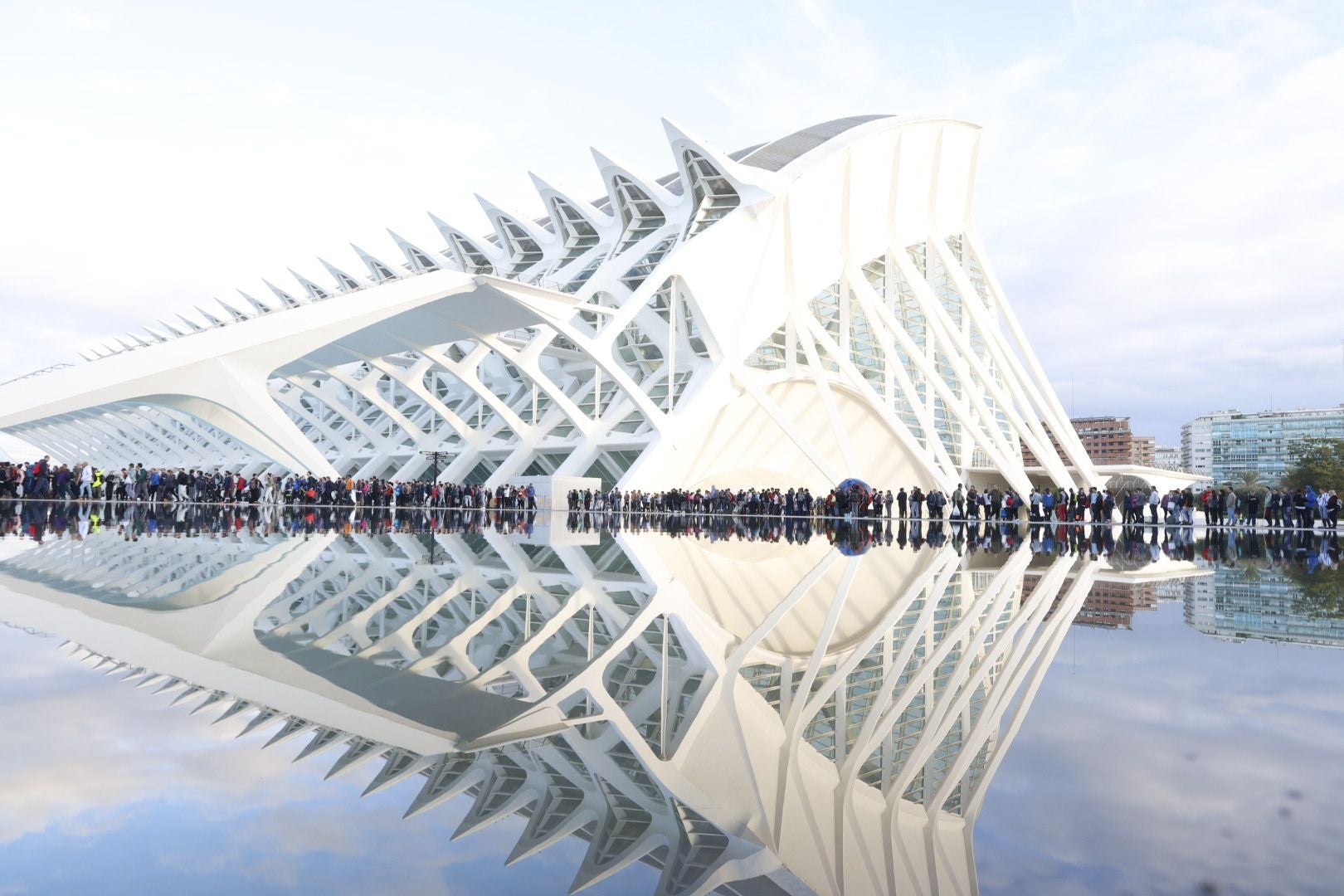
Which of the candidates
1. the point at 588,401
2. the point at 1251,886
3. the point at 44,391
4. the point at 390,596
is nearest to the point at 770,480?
the point at 588,401

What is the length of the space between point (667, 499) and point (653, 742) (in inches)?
907

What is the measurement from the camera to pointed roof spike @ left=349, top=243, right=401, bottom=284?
40750mm

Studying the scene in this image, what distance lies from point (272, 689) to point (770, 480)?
92.0 ft

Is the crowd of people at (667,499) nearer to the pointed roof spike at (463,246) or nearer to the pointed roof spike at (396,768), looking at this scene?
the pointed roof spike at (463,246)

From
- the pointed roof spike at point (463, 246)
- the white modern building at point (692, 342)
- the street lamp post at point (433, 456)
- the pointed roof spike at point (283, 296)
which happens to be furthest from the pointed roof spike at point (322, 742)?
the pointed roof spike at point (283, 296)

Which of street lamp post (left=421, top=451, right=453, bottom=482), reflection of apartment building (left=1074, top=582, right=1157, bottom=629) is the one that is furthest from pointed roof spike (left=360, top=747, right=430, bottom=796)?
street lamp post (left=421, top=451, right=453, bottom=482)

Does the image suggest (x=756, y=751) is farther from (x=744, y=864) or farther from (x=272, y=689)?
(x=272, y=689)

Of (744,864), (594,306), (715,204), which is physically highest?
(715,204)

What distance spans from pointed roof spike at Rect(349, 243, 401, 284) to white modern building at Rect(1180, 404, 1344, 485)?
101 m

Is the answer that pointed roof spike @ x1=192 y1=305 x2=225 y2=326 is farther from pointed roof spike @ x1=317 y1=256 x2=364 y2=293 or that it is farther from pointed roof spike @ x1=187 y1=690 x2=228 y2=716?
pointed roof spike @ x1=187 y1=690 x2=228 y2=716

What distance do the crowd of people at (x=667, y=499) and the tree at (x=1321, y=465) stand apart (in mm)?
25914

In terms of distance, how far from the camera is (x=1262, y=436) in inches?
4697

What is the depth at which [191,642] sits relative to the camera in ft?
13.8

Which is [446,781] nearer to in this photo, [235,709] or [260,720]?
[260,720]
